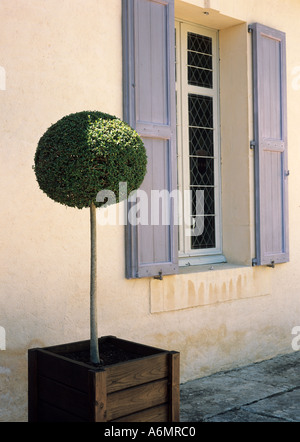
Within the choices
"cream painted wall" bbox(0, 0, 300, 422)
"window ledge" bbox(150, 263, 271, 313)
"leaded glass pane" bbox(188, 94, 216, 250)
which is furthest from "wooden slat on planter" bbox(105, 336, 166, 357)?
"leaded glass pane" bbox(188, 94, 216, 250)

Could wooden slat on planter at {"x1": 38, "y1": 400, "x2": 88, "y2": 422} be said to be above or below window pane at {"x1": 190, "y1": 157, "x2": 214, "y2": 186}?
below

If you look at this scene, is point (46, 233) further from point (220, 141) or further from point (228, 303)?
point (220, 141)

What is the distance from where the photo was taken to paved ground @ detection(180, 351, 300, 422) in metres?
3.71

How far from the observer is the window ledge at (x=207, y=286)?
14.2 ft

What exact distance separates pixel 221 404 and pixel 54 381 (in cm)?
160

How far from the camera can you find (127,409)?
8.64 feet

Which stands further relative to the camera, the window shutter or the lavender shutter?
the lavender shutter

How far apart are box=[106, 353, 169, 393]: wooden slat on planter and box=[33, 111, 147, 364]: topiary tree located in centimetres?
22

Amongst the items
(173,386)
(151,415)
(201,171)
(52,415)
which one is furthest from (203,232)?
(52,415)

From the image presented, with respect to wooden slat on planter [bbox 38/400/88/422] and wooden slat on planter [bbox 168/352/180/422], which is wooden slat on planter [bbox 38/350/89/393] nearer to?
wooden slat on planter [bbox 38/400/88/422]

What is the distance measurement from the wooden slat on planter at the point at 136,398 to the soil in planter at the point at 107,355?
0.66 ft

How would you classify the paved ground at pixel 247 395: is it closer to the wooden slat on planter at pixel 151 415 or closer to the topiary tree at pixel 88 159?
the wooden slat on planter at pixel 151 415

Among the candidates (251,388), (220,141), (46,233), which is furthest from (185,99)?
(251,388)
